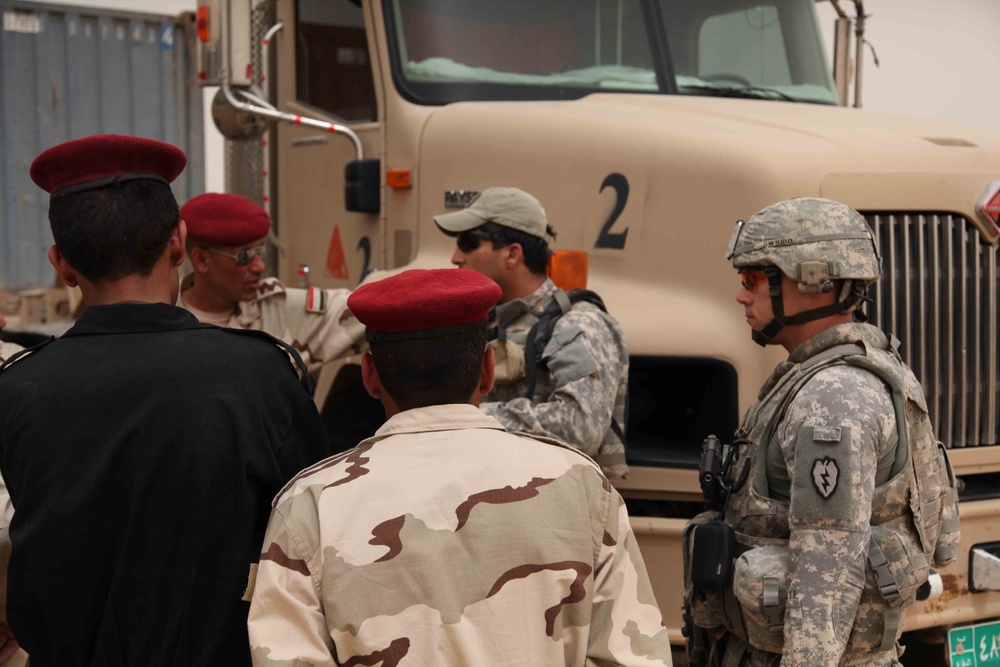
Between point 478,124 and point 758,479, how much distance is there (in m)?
1.97

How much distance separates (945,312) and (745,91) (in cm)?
134

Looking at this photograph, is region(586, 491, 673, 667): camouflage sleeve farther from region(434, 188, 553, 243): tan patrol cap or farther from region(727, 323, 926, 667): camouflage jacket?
region(434, 188, 553, 243): tan patrol cap

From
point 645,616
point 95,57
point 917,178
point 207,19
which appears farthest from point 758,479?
point 95,57

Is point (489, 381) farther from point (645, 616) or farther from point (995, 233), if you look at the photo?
point (995, 233)

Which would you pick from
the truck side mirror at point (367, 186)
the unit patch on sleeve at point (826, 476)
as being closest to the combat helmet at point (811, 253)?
the unit patch on sleeve at point (826, 476)

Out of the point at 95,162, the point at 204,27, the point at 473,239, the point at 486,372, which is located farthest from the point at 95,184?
the point at 204,27

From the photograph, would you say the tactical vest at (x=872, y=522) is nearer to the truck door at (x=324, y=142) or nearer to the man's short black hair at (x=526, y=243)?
the man's short black hair at (x=526, y=243)

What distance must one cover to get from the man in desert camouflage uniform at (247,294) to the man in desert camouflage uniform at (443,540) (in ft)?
6.09

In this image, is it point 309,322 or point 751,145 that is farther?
point 309,322

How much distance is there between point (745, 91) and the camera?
15.2 feet

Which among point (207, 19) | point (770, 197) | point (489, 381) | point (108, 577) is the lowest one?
point (108, 577)

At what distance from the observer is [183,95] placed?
12094 millimetres

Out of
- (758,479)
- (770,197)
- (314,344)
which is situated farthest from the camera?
(314,344)

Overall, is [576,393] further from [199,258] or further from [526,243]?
[199,258]
